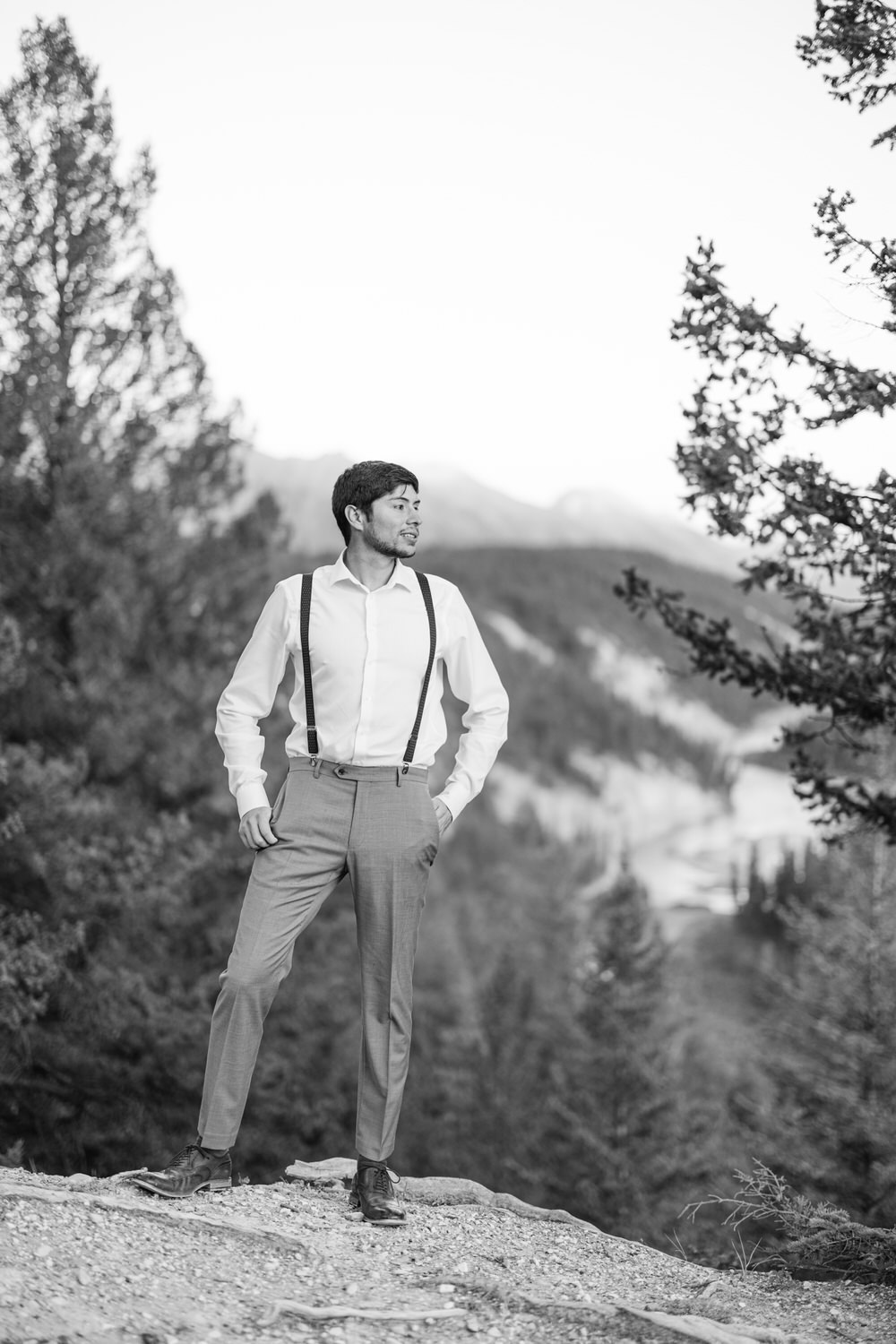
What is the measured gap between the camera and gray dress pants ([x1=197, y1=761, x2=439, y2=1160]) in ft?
Result: 14.0

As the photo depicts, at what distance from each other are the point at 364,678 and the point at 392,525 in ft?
1.86

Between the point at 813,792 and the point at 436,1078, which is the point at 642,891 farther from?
the point at 813,792

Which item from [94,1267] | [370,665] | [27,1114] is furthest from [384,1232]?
[27,1114]

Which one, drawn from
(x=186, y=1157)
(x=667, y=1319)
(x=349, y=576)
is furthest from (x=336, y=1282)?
(x=349, y=576)

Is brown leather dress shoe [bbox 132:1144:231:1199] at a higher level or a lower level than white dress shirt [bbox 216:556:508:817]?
lower

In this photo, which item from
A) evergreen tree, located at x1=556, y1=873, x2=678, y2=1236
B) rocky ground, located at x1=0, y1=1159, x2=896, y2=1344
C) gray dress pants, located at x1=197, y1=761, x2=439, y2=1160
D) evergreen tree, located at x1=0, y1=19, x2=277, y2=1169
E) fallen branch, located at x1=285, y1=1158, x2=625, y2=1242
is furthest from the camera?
evergreen tree, located at x1=556, y1=873, x2=678, y2=1236

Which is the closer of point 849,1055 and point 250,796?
point 250,796

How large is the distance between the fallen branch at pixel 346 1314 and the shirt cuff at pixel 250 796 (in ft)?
5.15

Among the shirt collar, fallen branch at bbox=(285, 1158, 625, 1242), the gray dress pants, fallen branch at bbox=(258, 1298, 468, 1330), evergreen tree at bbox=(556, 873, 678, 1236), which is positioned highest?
the shirt collar

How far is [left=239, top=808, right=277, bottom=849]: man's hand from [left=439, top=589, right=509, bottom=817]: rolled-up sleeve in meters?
0.67

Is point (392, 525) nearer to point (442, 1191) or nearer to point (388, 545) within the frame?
point (388, 545)

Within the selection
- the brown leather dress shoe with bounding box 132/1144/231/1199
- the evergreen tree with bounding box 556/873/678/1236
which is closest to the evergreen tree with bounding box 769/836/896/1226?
the evergreen tree with bounding box 556/873/678/1236

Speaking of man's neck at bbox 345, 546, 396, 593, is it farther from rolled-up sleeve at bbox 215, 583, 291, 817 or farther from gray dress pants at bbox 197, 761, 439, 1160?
gray dress pants at bbox 197, 761, 439, 1160

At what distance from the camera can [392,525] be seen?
4.49 metres
